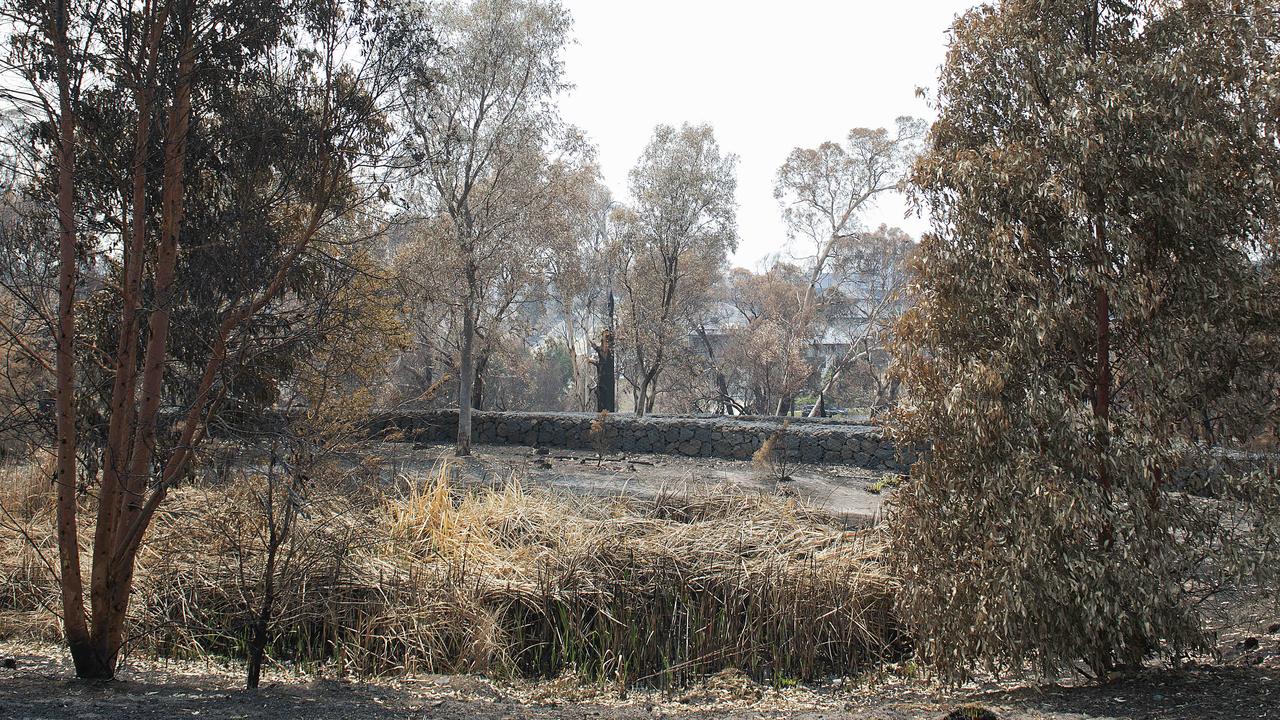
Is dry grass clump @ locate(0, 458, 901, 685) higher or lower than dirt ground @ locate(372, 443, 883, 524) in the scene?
lower

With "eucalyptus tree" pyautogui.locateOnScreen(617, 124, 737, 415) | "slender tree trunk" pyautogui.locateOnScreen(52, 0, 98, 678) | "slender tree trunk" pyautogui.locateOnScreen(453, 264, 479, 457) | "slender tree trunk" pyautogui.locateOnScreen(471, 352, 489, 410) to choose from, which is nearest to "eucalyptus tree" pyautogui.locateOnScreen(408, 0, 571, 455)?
"slender tree trunk" pyautogui.locateOnScreen(453, 264, 479, 457)

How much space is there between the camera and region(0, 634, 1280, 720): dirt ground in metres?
4.34

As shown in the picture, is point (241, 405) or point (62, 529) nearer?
point (62, 529)

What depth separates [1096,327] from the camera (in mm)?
5055

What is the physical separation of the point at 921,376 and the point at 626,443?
15.2m

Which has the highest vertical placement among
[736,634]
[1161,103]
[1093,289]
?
[1161,103]

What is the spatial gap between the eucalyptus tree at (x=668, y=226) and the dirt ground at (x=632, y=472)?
10971 mm

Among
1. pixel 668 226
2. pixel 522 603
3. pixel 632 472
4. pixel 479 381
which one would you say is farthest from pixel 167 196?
pixel 668 226

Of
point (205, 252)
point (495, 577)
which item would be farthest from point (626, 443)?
point (205, 252)

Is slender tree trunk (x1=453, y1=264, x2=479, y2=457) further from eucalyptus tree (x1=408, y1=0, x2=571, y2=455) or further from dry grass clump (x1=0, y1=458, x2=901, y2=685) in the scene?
dry grass clump (x1=0, y1=458, x2=901, y2=685)

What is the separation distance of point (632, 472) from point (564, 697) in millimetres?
9988

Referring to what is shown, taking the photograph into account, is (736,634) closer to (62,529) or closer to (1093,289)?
(1093,289)

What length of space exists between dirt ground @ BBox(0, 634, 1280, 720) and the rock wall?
10.9 m

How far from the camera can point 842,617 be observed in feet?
21.7
